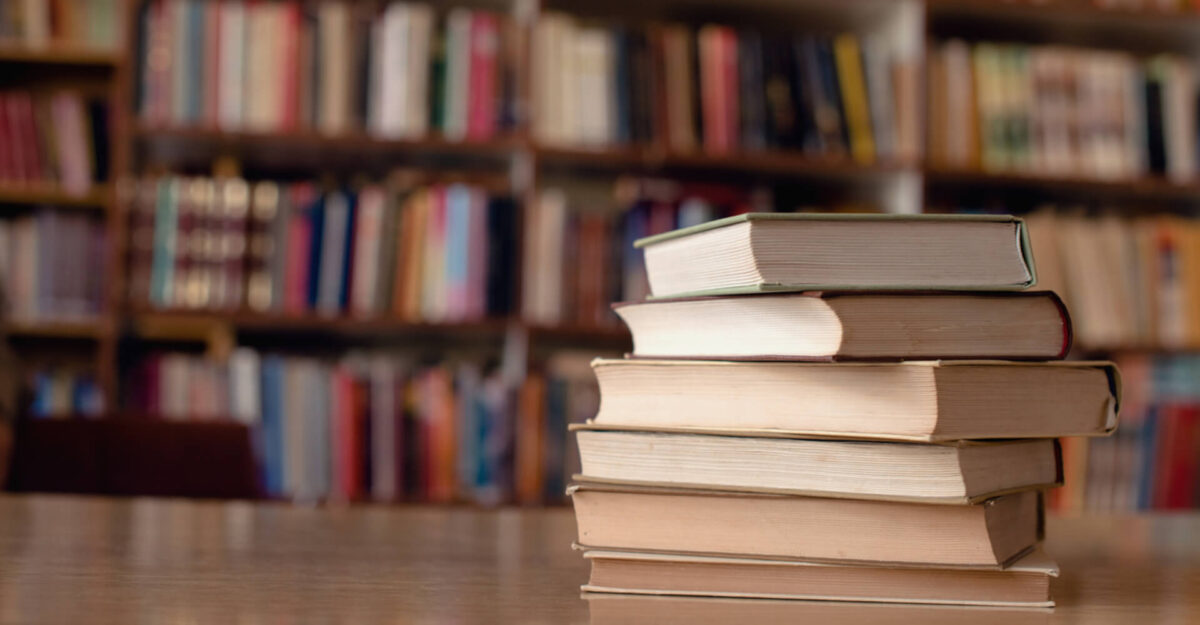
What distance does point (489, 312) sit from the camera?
2293 mm

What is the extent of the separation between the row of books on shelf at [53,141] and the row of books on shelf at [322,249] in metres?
0.29

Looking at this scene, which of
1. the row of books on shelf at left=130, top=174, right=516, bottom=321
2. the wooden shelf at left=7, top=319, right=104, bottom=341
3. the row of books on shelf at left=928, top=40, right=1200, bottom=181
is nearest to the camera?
the row of books on shelf at left=130, top=174, right=516, bottom=321

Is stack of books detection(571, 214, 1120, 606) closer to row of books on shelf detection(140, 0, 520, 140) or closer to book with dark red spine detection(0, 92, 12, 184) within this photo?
row of books on shelf detection(140, 0, 520, 140)

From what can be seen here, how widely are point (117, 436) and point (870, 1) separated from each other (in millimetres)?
1789

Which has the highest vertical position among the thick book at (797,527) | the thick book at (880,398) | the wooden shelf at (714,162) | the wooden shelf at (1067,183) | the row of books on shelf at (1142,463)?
the wooden shelf at (714,162)

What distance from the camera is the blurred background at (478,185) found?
88.5 inches

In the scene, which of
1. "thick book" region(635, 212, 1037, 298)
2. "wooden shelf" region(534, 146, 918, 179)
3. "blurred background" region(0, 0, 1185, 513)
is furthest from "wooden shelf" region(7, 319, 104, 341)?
"thick book" region(635, 212, 1037, 298)

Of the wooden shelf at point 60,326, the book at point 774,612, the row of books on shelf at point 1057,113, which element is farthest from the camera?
the row of books on shelf at point 1057,113

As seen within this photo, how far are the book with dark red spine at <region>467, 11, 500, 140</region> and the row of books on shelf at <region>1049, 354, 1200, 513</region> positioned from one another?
1420 millimetres

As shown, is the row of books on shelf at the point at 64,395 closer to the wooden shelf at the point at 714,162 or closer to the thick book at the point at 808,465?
the wooden shelf at the point at 714,162

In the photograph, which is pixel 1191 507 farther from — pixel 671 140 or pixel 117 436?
pixel 117 436

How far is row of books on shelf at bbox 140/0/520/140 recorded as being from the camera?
2.26 metres

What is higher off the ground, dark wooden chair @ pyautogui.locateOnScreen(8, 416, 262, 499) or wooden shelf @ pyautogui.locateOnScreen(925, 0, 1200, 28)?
wooden shelf @ pyautogui.locateOnScreen(925, 0, 1200, 28)

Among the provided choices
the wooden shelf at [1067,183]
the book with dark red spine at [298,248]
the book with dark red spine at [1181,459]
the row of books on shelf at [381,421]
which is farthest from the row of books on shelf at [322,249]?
the book with dark red spine at [1181,459]
